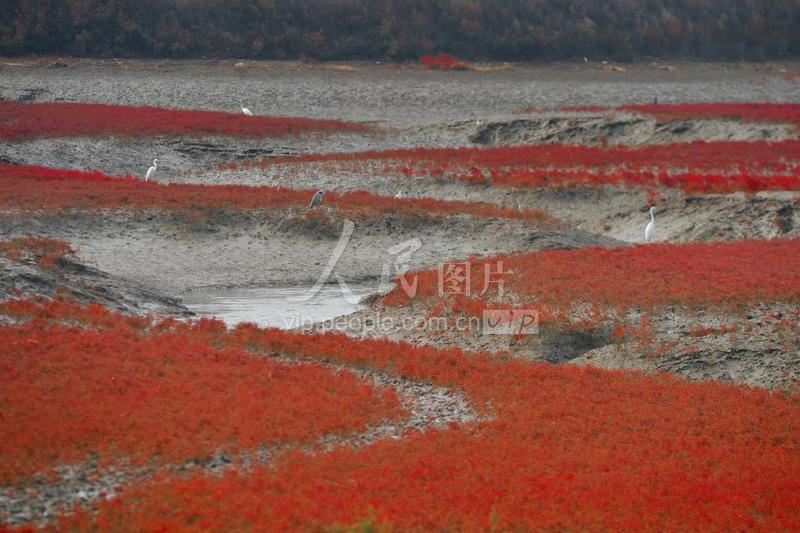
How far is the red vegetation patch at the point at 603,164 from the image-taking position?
35781 mm

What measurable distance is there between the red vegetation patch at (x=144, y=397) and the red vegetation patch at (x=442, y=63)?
55649 millimetres

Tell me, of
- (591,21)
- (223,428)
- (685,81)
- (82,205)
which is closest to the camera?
(223,428)

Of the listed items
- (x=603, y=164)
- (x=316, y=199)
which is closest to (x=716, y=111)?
(x=603, y=164)

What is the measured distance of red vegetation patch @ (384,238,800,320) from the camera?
21375 mm

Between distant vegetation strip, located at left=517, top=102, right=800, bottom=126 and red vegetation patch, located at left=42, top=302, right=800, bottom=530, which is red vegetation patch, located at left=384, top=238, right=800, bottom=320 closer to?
red vegetation patch, located at left=42, top=302, right=800, bottom=530

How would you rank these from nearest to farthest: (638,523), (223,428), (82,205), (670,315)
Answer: (638,523) → (223,428) → (670,315) → (82,205)

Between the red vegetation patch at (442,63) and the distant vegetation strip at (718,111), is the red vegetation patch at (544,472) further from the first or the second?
the red vegetation patch at (442,63)

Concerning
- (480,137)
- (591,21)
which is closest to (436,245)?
(480,137)

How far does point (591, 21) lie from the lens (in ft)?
290

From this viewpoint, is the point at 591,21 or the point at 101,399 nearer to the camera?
the point at 101,399

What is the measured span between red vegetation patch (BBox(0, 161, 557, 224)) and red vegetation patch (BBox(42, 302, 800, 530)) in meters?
14.4

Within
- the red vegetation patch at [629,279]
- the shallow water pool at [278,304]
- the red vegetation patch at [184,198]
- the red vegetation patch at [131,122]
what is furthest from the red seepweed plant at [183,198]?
the red vegetation patch at [131,122]

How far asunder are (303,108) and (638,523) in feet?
150

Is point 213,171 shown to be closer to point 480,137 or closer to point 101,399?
point 480,137
